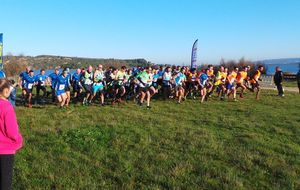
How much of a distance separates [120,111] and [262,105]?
256 inches

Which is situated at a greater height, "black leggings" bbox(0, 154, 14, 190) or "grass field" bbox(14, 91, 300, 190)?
"black leggings" bbox(0, 154, 14, 190)

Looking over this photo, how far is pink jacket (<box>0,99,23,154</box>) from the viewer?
432cm

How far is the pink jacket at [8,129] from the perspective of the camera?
4320 millimetres

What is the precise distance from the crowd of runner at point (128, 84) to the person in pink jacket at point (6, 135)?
10.6 m

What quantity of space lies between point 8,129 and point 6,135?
12 cm

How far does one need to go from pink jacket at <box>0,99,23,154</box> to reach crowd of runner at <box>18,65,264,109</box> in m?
10.6

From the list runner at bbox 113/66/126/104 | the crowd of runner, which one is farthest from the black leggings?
runner at bbox 113/66/126/104

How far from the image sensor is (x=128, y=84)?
17359 mm

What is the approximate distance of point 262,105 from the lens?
632 inches

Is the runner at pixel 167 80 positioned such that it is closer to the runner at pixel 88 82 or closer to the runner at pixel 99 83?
the runner at pixel 99 83

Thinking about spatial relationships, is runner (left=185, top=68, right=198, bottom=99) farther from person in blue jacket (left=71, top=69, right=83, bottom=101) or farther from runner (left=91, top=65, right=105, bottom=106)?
person in blue jacket (left=71, top=69, right=83, bottom=101)

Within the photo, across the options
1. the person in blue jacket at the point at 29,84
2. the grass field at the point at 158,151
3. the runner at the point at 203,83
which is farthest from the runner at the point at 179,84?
the person in blue jacket at the point at 29,84

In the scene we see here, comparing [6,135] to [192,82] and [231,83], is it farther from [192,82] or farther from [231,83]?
[231,83]

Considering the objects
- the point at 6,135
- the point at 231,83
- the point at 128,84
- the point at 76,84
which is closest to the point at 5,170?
the point at 6,135
